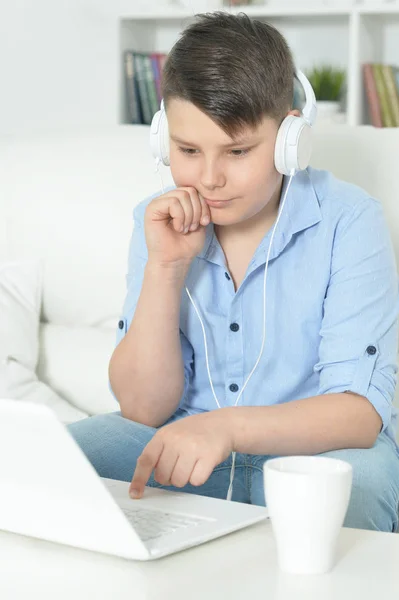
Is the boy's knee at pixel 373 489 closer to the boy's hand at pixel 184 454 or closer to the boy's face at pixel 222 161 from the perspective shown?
the boy's hand at pixel 184 454

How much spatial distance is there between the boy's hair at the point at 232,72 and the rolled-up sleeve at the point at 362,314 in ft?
0.64

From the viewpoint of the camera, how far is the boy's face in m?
1.20

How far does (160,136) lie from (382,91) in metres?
1.85

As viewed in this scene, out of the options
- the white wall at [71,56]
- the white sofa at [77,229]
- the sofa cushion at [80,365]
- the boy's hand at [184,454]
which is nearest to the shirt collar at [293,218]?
the boy's hand at [184,454]

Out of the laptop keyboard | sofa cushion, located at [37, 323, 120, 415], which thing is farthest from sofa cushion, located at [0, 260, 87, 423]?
the laptop keyboard

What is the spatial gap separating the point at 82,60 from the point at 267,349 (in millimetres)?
2134

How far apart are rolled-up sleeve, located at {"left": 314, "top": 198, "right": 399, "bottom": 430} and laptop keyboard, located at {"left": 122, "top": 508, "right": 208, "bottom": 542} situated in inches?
15.5

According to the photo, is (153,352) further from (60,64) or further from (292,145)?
(60,64)

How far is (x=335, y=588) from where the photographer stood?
734 millimetres

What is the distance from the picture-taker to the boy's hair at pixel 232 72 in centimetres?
119

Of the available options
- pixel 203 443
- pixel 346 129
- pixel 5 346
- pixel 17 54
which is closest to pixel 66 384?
pixel 5 346

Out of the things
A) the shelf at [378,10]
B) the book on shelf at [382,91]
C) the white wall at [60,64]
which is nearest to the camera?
the shelf at [378,10]

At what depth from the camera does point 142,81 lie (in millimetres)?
3227

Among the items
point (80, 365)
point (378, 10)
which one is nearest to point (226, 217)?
point (80, 365)
